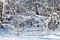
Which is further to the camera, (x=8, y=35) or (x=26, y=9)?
(x=26, y=9)

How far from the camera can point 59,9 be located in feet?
7.25

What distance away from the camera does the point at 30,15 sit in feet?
7.15

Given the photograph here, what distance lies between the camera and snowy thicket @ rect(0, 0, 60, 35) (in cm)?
210

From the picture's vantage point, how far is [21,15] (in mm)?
2182

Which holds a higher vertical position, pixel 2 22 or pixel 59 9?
pixel 59 9

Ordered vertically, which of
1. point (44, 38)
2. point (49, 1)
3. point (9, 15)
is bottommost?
point (44, 38)

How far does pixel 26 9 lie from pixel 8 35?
0.44m

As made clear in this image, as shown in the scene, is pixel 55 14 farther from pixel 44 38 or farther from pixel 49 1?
pixel 44 38

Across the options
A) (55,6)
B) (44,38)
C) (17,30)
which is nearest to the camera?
(44,38)

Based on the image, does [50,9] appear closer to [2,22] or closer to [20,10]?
[20,10]

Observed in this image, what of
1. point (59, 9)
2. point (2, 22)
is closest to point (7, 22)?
point (2, 22)

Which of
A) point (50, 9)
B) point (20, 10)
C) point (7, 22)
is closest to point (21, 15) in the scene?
point (20, 10)

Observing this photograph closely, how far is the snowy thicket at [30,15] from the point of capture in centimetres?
210

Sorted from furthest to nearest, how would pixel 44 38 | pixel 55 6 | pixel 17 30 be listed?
pixel 55 6 → pixel 17 30 → pixel 44 38
